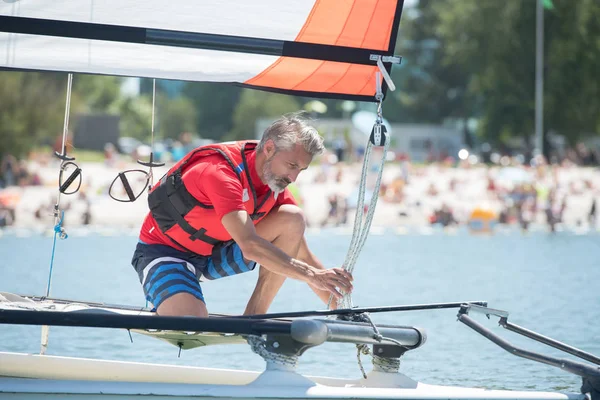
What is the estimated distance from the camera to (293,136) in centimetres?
463

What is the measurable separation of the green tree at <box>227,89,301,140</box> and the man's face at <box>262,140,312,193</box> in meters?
49.6

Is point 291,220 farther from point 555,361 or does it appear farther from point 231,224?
point 555,361

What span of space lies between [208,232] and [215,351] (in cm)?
308

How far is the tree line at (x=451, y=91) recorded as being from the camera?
32.7 m

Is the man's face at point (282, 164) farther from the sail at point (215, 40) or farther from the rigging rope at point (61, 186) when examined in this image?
the rigging rope at point (61, 186)

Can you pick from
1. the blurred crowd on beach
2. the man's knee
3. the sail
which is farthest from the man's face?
the blurred crowd on beach

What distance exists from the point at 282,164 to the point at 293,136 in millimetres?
133

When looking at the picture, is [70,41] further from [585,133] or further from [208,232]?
[585,133]

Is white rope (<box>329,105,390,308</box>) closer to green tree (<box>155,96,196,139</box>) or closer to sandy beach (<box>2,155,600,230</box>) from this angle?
sandy beach (<box>2,155,600,230</box>)

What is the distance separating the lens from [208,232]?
4879 millimetres

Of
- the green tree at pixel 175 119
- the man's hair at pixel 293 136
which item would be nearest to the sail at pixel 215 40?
the man's hair at pixel 293 136

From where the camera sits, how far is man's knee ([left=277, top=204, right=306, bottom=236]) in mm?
4934

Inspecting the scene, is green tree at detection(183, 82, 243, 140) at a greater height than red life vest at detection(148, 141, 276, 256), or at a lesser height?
greater

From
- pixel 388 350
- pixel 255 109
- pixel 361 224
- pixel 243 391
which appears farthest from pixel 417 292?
pixel 255 109
